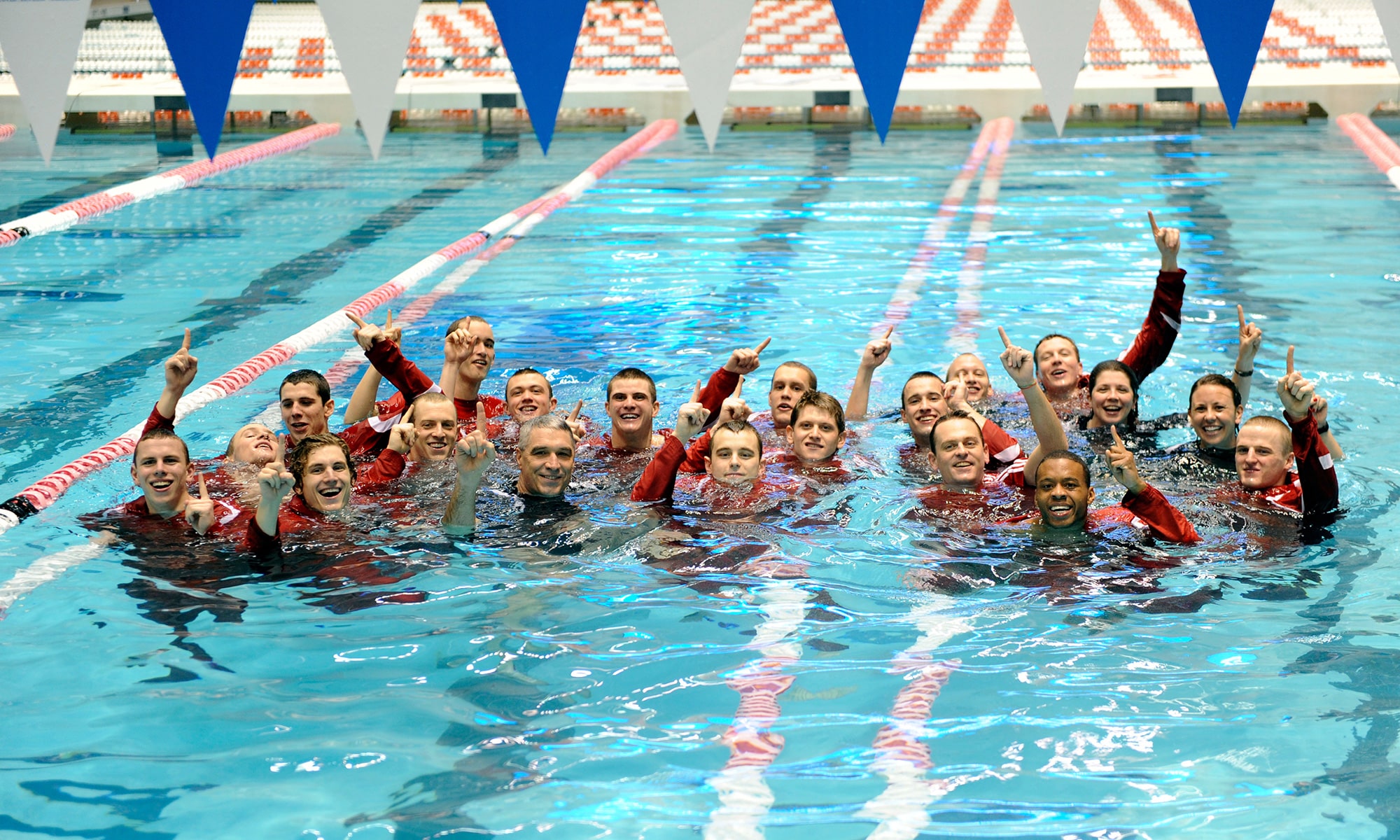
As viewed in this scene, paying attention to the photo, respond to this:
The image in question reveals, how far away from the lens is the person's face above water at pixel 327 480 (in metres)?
4.77

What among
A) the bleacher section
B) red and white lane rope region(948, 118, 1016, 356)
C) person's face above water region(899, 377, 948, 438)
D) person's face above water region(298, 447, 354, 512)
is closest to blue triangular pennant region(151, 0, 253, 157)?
person's face above water region(298, 447, 354, 512)

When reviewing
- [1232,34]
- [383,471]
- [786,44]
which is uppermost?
[786,44]

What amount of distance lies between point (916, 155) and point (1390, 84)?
601 cm

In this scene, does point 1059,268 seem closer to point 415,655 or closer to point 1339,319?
point 1339,319

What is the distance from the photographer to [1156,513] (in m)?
4.62

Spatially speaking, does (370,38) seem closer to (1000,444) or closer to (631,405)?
(631,405)

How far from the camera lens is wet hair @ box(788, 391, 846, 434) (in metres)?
5.49

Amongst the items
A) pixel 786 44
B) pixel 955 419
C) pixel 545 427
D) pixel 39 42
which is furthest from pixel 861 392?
pixel 786 44

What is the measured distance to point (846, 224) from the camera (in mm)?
11133

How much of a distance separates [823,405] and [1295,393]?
1.76 m

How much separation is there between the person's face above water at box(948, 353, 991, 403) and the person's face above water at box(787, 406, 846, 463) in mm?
968

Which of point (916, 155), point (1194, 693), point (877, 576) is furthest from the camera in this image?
point (916, 155)

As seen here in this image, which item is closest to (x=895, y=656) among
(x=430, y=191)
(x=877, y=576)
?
(x=877, y=576)

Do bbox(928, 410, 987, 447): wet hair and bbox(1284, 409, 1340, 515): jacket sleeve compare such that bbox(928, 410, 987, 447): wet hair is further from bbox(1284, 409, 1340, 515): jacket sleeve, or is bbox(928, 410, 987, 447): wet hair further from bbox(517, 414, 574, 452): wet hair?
bbox(517, 414, 574, 452): wet hair
